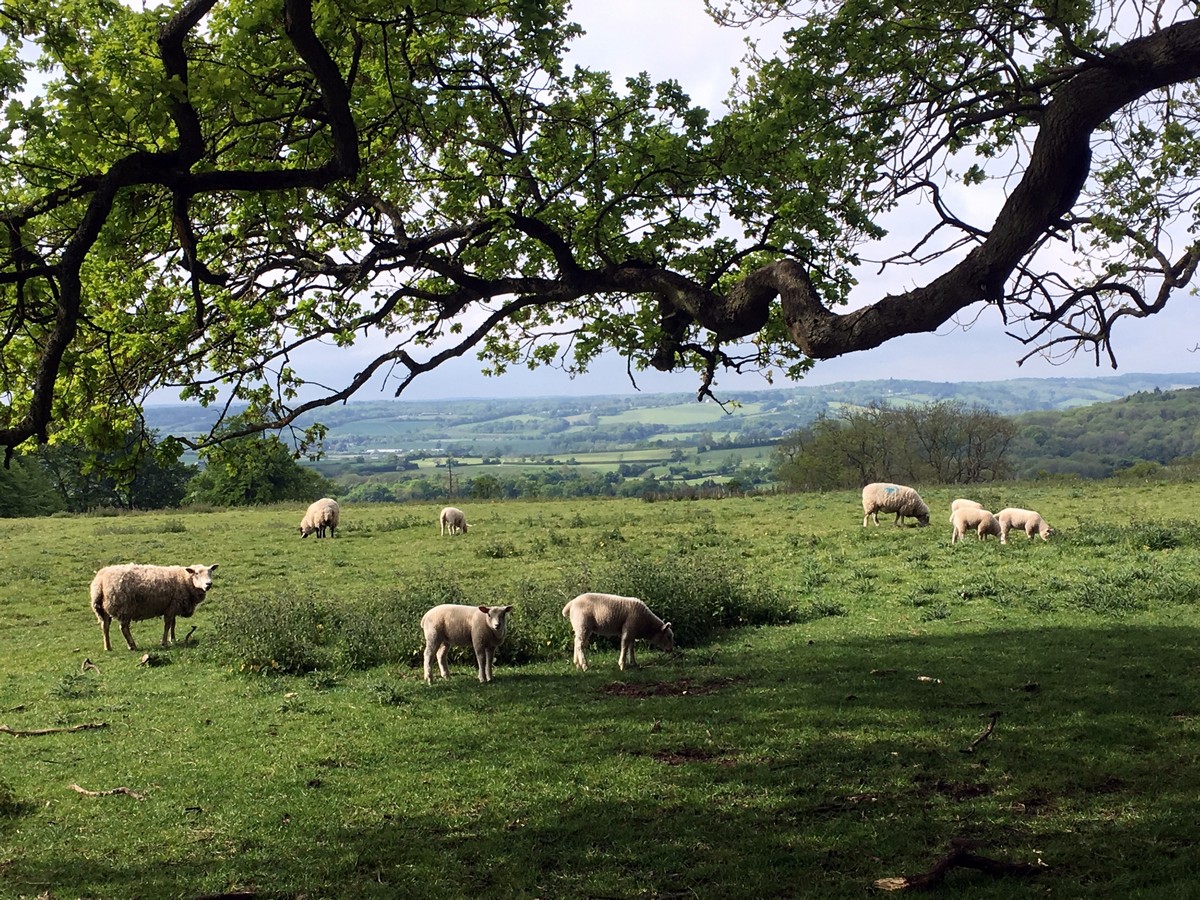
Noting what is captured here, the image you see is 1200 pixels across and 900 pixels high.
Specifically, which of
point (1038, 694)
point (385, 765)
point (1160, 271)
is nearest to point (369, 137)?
point (385, 765)

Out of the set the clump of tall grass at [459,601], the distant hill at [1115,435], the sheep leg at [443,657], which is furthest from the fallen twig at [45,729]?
the distant hill at [1115,435]

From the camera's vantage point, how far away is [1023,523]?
85.2 feet

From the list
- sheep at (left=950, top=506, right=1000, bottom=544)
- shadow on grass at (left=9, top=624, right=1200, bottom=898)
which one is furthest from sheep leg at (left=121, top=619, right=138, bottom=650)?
sheep at (left=950, top=506, right=1000, bottom=544)

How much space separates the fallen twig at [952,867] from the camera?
6.09m

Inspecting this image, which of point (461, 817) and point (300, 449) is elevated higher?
point (300, 449)

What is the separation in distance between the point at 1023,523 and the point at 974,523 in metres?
1.34

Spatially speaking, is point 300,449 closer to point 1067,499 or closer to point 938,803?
point 938,803

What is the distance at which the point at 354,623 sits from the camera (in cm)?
1567

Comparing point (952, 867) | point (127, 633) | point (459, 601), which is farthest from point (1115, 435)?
point (952, 867)

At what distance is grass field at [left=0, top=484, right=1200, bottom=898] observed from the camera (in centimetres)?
678

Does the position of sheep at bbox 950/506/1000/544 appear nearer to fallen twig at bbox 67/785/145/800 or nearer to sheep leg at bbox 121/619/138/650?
sheep leg at bbox 121/619/138/650

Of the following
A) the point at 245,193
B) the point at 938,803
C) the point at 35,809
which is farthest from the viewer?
the point at 245,193

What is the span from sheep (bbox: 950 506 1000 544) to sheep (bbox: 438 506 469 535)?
18.3m

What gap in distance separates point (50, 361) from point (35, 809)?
486 cm
